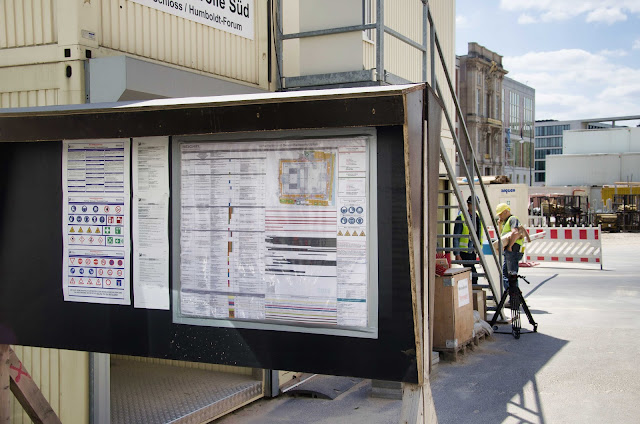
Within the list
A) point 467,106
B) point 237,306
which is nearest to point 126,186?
point 237,306

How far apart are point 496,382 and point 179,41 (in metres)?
5.04

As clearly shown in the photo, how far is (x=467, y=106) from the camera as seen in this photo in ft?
264

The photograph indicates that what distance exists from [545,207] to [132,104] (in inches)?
1682

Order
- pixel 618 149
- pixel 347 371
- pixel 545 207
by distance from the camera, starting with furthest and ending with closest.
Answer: pixel 618 149, pixel 545 207, pixel 347 371

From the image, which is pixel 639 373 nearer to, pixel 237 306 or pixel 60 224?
pixel 237 306

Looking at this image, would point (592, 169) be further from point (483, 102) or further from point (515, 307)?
point (515, 307)

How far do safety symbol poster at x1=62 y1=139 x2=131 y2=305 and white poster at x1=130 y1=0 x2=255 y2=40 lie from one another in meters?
2.43

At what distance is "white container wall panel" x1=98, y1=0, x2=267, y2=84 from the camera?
18.0 ft

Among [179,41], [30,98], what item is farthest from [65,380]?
[179,41]

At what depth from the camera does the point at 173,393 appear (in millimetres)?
6461

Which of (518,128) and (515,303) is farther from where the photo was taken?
(518,128)

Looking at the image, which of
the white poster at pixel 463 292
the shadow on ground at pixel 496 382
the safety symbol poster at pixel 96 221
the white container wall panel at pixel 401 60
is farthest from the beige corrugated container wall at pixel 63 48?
the white poster at pixel 463 292

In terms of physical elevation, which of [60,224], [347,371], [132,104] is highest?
[132,104]

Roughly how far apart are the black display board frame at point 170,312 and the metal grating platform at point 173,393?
6.89 ft
